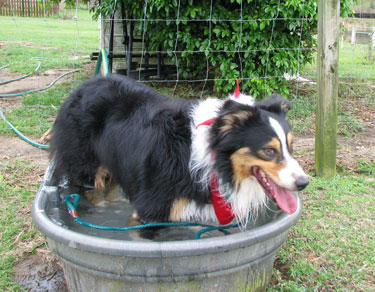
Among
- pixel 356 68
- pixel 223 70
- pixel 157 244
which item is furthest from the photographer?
pixel 356 68

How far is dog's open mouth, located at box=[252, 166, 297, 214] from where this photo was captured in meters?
2.25

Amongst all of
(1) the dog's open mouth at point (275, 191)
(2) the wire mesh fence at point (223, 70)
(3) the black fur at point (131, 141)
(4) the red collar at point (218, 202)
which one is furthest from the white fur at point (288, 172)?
(2) the wire mesh fence at point (223, 70)

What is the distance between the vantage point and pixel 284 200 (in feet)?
7.54

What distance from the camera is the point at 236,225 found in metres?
2.64

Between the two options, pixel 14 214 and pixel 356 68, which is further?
pixel 356 68

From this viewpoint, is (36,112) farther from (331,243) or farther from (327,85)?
(331,243)

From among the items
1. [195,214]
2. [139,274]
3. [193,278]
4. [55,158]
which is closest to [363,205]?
[195,214]

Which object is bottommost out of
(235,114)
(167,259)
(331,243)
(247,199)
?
(331,243)

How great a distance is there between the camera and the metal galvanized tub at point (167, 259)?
75.2 inches

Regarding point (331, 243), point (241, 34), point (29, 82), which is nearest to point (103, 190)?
point (331, 243)

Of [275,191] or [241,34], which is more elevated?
[241,34]

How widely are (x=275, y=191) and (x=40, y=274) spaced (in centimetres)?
174

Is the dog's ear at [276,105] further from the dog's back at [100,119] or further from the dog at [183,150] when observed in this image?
the dog's back at [100,119]

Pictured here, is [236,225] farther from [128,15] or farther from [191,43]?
[128,15]
